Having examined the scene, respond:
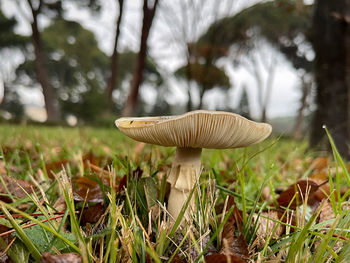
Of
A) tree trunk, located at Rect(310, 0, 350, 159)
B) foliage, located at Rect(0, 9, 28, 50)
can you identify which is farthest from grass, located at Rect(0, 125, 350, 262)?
foliage, located at Rect(0, 9, 28, 50)

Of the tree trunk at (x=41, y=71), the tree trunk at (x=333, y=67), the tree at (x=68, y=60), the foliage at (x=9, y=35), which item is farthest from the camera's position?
the tree at (x=68, y=60)

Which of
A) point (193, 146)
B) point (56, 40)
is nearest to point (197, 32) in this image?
point (193, 146)

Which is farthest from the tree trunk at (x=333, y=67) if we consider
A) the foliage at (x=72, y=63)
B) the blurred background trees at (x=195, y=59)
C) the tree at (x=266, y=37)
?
the foliage at (x=72, y=63)

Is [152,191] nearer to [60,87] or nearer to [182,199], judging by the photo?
[182,199]

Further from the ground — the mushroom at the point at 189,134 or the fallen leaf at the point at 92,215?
the mushroom at the point at 189,134

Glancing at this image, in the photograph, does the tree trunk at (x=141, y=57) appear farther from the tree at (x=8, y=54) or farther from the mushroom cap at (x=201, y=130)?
the tree at (x=8, y=54)

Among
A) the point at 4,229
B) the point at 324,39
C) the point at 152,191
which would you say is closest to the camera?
the point at 4,229

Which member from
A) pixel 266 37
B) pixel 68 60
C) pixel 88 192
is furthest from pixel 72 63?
pixel 88 192

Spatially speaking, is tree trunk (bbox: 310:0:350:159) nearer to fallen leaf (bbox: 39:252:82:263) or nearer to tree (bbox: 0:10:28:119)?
fallen leaf (bbox: 39:252:82:263)
